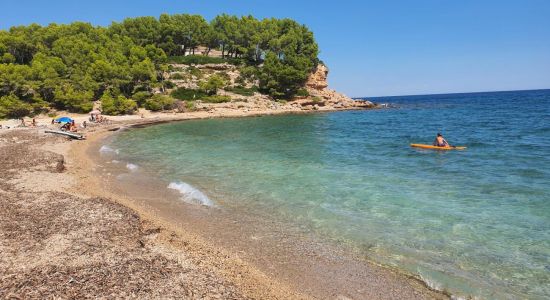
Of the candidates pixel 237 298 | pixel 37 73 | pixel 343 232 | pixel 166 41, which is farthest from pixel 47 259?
pixel 166 41

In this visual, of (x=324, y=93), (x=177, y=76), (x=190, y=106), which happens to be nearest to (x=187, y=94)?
(x=190, y=106)

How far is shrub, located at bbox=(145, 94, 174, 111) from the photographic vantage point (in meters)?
57.1

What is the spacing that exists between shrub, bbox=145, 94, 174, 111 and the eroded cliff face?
29811 millimetres

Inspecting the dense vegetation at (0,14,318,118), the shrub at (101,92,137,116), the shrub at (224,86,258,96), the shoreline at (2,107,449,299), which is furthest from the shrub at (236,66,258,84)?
the shoreline at (2,107,449,299)

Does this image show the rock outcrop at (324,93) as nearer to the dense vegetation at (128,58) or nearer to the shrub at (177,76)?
the dense vegetation at (128,58)

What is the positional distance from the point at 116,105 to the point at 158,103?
6158 millimetres

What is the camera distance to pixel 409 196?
1302 centimetres

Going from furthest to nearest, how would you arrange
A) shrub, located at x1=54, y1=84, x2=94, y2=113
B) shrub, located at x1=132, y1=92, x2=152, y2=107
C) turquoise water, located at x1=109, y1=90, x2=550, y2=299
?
shrub, located at x1=132, y1=92, x2=152, y2=107 → shrub, located at x1=54, y1=84, x2=94, y2=113 → turquoise water, located at x1=109, y1=90, x2=550, y2=299

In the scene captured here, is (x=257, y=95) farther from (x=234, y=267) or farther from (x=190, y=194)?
(x=234, y=267)

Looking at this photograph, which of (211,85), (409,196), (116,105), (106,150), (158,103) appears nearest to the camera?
(409,196)

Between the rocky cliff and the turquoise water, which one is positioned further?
the rocky cliff

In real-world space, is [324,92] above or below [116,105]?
above

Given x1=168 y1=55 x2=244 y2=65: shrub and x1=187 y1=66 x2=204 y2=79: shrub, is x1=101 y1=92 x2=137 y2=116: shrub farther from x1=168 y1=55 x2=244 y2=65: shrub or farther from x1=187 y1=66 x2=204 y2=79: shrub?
x1=168 y1=55 x2=244 y2=65: shrub

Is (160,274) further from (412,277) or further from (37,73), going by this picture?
(37,73)
